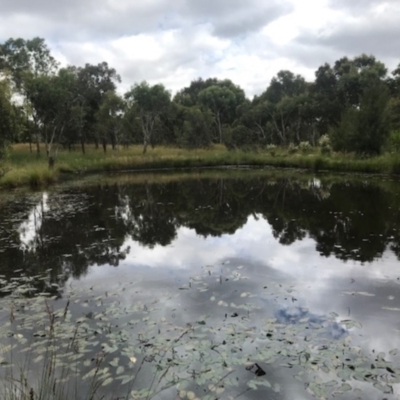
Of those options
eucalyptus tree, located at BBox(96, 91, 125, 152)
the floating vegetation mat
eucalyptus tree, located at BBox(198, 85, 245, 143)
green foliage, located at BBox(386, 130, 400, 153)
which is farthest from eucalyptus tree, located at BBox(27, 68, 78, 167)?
eucalyptus tree, located at BBox(198, 85, 245, 143)

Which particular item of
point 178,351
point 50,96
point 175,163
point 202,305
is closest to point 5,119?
point 50,96

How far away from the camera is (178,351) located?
4.49m

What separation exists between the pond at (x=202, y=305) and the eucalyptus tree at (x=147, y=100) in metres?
33.5

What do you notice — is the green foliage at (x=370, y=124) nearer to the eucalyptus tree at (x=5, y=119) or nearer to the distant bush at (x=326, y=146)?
the distant bush at (x=326, y=146)

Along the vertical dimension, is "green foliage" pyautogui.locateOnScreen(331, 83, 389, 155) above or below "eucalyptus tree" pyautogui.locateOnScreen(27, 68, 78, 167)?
below

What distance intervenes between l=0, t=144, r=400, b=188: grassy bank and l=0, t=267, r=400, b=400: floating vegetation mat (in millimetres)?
18896

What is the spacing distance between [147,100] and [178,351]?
143ft

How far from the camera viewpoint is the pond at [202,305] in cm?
390

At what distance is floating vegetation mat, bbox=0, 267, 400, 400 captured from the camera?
3.76 m

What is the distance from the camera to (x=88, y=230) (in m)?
11.8

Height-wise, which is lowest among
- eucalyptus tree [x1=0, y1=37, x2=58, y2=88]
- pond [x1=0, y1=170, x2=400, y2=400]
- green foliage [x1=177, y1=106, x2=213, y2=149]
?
pond [x1=0, y1=170, x2=400, y2=400]

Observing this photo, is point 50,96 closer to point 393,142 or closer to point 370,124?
point 370,124

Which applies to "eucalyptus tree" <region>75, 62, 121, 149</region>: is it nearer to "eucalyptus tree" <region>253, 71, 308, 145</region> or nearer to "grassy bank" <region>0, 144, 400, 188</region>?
"grassy bank" <region>0, 144, 400, 188</region>

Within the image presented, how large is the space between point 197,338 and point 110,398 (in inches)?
56.2
